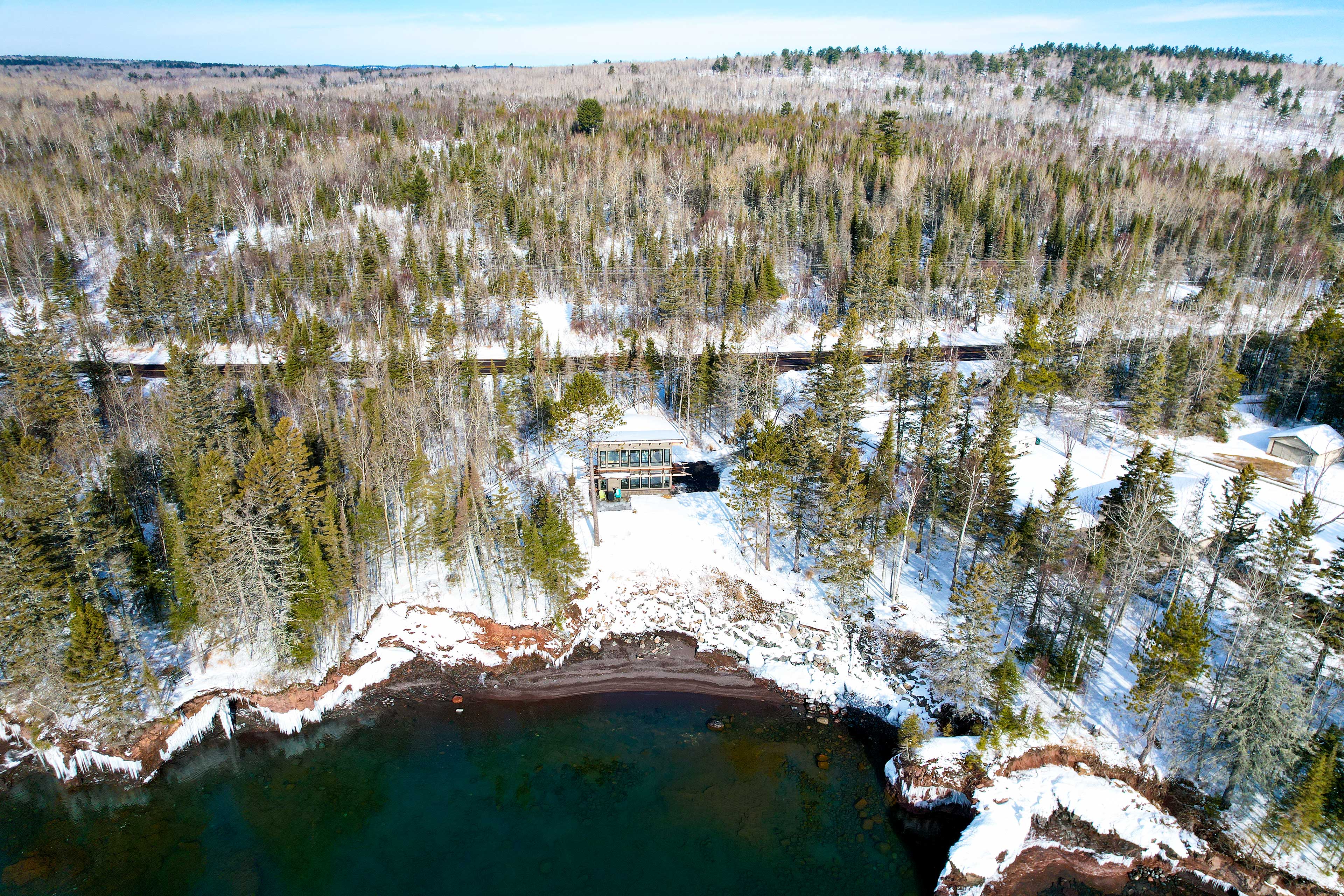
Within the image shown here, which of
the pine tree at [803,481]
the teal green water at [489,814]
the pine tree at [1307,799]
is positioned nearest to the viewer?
the pine tree at [1307,799]

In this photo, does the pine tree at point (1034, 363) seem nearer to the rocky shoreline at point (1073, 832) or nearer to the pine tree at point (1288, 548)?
the pine tree at point (1288, 548)

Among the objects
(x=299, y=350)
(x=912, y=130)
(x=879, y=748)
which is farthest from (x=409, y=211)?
(x=912, y=130)

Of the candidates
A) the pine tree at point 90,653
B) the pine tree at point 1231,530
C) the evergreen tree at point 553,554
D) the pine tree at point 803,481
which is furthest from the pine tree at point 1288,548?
the pine tree at point 90,653

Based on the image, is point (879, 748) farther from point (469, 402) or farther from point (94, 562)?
point (94, 562)

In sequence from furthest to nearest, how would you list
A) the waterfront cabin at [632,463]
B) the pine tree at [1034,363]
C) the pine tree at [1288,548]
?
1. the pine tree at [1034,363]
2. the waterfront cabin at [632,463]
3. the pine tree at [1288,548]

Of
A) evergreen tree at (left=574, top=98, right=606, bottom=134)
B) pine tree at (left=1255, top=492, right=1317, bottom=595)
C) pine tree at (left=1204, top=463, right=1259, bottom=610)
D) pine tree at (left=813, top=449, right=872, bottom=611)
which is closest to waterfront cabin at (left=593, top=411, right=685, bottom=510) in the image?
pine tree at (left=813, top=449, right=872, bottom=611)
